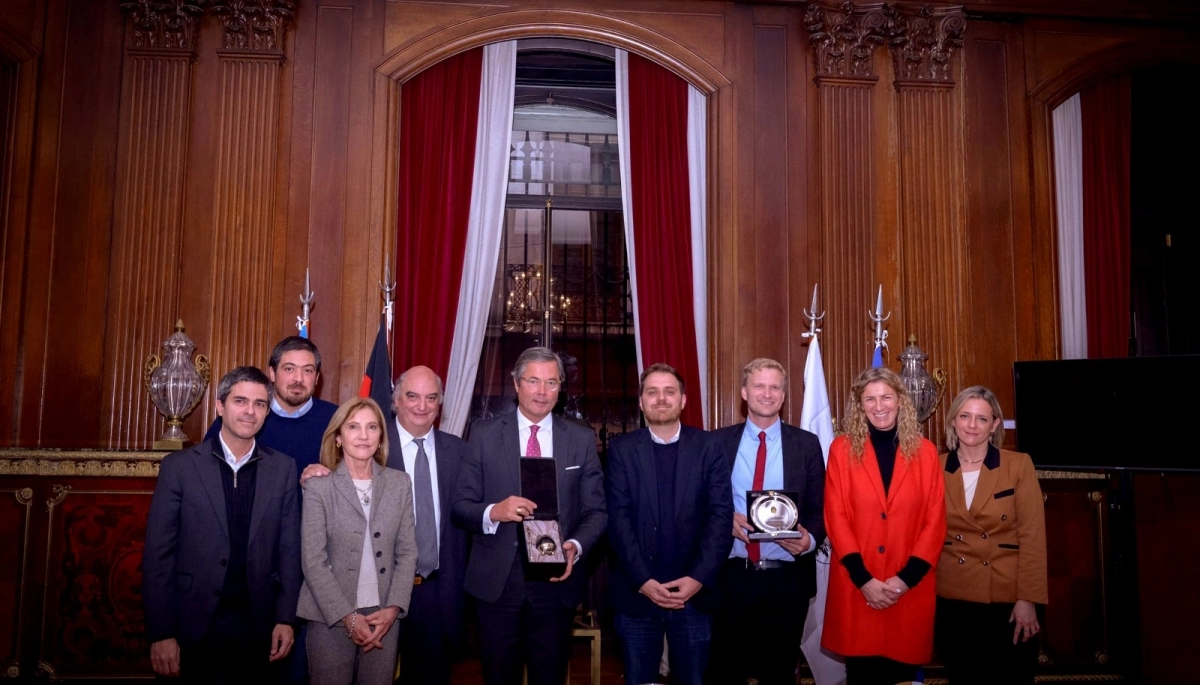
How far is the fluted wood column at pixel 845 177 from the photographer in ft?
18.0

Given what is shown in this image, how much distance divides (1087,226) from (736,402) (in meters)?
2.80

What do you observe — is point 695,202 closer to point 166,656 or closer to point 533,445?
point 533,445

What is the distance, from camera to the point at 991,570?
3447mm

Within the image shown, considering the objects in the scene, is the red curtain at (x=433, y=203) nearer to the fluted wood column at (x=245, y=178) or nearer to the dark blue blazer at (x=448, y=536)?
the fluted wood column at (x=245, y=178)

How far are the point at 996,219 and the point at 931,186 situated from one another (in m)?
0.50

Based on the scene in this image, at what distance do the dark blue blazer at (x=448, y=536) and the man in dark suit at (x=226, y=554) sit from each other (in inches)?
18.0

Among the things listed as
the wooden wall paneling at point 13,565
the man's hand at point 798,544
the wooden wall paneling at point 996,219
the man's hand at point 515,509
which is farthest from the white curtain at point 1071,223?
the wooden wall paneling at point 13,565

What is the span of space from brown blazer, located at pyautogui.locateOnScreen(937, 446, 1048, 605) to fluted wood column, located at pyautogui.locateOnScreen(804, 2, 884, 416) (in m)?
1.88

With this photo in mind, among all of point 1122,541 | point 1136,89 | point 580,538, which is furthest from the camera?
point 1136,89

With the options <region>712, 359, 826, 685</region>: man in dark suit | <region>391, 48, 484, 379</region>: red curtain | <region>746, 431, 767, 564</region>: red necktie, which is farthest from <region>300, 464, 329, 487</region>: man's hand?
<region>391, 48, 484, 379</region>: red curtain

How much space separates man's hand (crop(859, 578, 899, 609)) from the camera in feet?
10.5

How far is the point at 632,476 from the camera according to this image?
3.40 m

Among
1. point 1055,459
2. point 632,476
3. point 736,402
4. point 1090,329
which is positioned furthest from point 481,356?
point 1090,329

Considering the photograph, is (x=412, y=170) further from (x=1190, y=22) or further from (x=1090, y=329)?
(x=1190, y=22)
